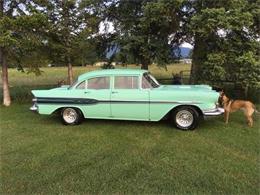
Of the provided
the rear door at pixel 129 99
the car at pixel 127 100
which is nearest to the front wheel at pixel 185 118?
the car at pixel 127 100

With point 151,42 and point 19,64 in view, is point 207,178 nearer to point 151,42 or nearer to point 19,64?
point 151,42

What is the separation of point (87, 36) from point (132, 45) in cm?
293

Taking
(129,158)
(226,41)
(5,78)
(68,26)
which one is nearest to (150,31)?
(226,41)

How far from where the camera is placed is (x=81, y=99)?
860cm

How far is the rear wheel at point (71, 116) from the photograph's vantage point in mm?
8805

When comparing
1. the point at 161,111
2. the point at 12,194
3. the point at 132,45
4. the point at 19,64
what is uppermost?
the point at 132,45

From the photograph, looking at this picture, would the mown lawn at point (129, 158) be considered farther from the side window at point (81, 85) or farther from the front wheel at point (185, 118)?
the side window at point (81, 85)

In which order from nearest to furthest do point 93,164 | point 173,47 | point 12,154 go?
point 93,164 → point 12,154 → point 173,47

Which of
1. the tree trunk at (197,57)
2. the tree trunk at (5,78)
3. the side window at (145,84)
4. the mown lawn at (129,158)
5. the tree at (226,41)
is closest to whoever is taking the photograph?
the mown lawn at (129,158)

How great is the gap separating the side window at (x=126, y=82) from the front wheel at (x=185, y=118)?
1326 millimetres

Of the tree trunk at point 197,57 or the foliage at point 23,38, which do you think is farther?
the tree trunk at point 197,57

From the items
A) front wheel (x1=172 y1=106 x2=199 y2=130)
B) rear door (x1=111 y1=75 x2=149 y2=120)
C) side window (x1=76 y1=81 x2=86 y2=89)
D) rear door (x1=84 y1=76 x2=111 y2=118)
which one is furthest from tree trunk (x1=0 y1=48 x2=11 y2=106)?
front wheel (x1=172 y1=106 x2=199 y2=130)

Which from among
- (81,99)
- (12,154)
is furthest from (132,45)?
(12,154)

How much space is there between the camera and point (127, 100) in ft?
27.1
